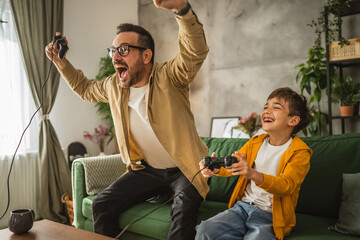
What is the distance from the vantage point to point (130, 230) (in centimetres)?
197

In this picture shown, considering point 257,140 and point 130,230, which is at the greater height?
point 257,140

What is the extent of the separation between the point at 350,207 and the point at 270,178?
531mm

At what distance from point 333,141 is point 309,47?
1883mm

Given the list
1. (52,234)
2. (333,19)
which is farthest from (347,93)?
(52,234)

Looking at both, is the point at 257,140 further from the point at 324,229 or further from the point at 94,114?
the point at 94,114

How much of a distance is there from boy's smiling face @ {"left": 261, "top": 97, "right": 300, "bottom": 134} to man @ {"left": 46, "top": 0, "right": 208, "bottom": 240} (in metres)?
0.43

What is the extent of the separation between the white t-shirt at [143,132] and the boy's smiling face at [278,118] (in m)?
0.64

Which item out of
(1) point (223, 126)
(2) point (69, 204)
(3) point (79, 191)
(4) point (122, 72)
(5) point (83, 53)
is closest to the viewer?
(4) point (122, 72)

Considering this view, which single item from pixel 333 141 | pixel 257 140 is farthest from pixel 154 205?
pixel 333 141

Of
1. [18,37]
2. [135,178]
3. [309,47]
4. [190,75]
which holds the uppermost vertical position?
[18,37]

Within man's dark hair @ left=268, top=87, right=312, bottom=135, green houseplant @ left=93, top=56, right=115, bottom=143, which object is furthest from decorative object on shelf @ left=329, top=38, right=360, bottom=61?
green houseplant @ left=93, top=56, right=115, bottom=143

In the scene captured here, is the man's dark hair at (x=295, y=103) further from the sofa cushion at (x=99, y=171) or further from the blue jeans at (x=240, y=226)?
the sofa cushion at (x=99, y=171)

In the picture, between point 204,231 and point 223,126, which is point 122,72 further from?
point 223,126

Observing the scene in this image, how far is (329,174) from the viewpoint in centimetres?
176
